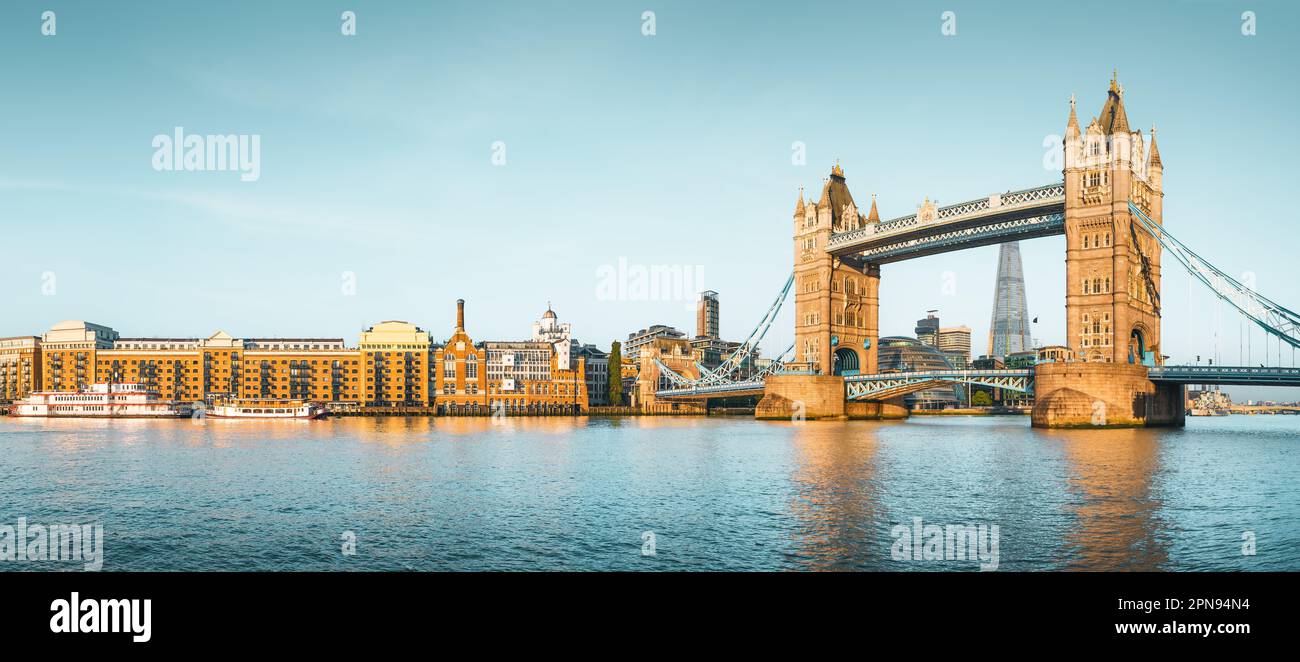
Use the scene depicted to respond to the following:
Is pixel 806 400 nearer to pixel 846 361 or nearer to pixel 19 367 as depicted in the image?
pixel 846 361

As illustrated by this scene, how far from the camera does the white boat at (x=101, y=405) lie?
114438 millimetres

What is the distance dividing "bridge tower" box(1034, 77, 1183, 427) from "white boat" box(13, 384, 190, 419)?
110 metres

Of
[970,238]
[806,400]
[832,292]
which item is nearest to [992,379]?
[970,238]

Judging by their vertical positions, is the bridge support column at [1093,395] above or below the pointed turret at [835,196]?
below

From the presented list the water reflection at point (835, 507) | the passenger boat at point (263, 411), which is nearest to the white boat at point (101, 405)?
the passenger boat at point (263, 411)

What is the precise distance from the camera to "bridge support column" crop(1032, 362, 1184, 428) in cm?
6919

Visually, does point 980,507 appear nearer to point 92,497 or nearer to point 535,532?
point 535,532

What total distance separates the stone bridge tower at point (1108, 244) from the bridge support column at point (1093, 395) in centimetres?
263

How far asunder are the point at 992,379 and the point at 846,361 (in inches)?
1091

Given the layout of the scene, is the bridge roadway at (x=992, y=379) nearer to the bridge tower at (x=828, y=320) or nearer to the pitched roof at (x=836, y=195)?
the bridge tower at (x=828, y=320)
